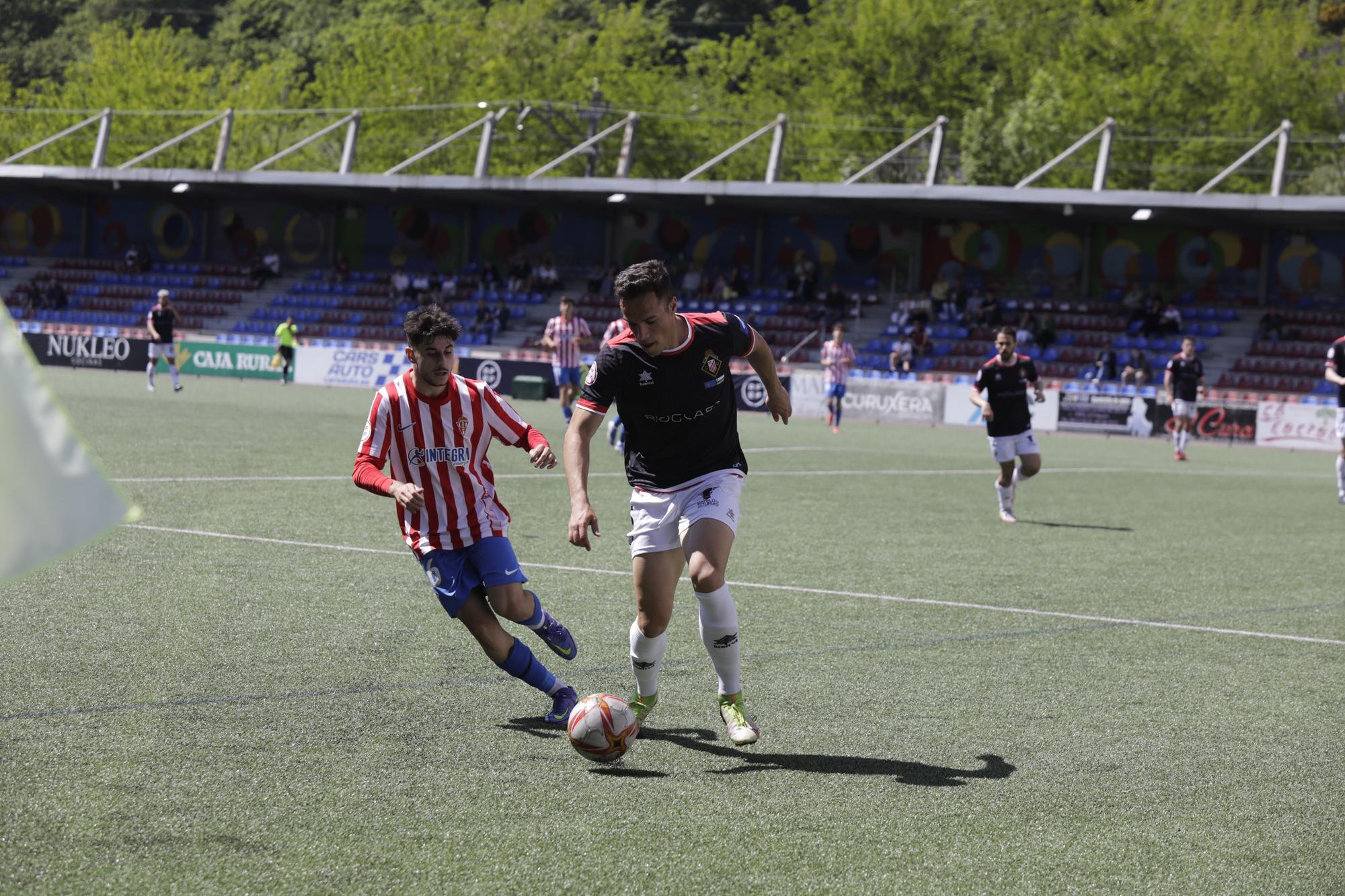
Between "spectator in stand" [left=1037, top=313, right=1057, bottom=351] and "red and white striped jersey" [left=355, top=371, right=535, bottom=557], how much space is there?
113 ft

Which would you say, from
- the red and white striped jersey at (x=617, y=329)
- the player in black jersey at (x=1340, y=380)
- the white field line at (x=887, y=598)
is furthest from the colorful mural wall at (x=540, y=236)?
the white field line at (x=887, y=598)

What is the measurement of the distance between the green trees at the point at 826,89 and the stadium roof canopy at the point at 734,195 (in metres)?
2.59

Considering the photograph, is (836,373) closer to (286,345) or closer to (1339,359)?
(1339,359)

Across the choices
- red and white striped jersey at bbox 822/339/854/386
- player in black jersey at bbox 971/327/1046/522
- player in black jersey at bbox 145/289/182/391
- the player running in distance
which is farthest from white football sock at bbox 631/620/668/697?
player in black jersey at bbox 145/289/182/391

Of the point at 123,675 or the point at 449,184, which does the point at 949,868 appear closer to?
the point at 123,675

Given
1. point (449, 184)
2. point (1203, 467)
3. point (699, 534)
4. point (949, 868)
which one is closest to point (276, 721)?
point (699, 534)

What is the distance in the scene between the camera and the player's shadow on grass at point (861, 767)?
5664 mm

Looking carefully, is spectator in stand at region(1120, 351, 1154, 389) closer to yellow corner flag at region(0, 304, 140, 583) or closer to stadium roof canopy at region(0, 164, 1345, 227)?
stadium roof canopy at region(0, 164, 1345, 227)

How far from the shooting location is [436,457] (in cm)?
636

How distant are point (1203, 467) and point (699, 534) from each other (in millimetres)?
19266

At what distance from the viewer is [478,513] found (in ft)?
20.6

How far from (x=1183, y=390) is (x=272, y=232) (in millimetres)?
35779

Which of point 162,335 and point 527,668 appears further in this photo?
point 162,335

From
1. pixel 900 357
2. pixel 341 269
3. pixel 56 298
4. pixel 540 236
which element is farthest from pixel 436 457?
pixel 56 298
